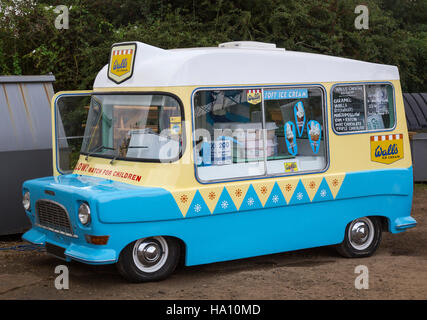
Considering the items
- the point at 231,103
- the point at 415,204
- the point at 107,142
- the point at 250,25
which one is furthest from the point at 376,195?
the point at 250,25

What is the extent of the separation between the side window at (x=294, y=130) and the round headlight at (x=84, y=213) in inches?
79.1

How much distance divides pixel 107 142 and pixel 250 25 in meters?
7.08

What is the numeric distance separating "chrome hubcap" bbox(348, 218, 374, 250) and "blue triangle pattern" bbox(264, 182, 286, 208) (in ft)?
3.77

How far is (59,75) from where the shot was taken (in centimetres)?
1349

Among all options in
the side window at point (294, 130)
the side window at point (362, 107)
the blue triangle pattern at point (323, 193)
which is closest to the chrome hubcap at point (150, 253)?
the side window at point (294, 130)

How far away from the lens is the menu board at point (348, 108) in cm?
771

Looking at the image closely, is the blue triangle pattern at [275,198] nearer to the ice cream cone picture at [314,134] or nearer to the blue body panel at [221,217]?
the blue body panel at [221,217]

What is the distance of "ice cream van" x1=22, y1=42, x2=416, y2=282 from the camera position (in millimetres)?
6504

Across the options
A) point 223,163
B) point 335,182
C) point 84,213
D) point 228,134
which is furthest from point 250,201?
point 84,213

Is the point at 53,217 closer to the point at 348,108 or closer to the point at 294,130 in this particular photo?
the point at 294,130

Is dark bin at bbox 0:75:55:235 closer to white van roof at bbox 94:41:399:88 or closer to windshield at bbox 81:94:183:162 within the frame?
windshield at bbox 81:94:183:162

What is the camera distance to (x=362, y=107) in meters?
7.93

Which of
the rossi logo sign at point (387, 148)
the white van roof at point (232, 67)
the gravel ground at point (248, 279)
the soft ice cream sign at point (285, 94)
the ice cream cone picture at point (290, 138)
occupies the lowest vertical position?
the gravel ground at point (248, 279)

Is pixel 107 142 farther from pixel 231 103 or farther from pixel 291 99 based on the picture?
pixel 291 99
